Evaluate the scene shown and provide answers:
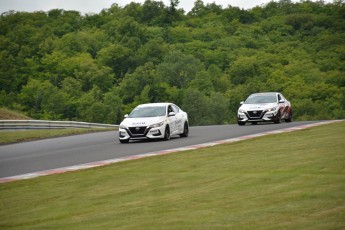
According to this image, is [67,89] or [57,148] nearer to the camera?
[57,148]

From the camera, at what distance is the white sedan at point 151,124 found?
2394 centimetres

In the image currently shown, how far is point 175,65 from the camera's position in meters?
116

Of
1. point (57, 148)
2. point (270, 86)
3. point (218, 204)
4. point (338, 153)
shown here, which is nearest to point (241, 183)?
point (218, 204)

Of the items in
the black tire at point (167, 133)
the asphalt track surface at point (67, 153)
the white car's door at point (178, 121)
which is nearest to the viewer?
the asphalt track surface at point (67, 153)

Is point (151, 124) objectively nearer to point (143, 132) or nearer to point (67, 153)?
point (143, 132)

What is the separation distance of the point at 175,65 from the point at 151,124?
Result: 92532 millimetres

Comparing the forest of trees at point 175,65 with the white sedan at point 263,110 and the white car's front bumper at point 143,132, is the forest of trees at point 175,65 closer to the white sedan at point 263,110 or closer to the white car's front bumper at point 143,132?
the white sedan at point 263,110

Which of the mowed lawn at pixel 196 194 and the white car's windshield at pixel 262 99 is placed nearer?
the mowed lawn at pixel 196 194

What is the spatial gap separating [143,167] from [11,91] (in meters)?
93.4

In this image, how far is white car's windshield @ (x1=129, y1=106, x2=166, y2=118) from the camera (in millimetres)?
24703

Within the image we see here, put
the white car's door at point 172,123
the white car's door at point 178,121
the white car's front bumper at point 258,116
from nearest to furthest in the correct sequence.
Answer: the white car's door at point 172,123
the white car's door at point 178,121
the white car's front bumper at point 258,116

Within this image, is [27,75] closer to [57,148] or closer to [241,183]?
[57,148]

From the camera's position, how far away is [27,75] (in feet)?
367

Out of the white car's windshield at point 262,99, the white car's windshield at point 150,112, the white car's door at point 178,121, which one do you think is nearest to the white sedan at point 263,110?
the white car's windshield at point 262,99
